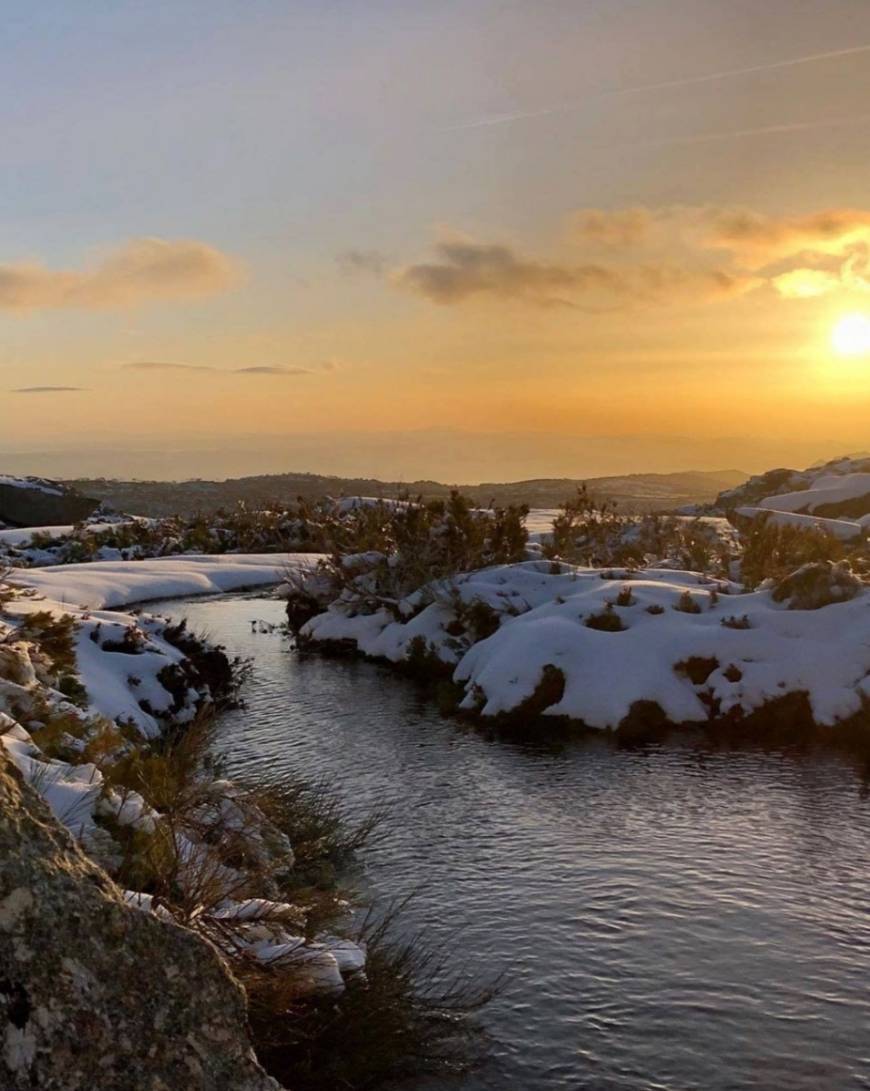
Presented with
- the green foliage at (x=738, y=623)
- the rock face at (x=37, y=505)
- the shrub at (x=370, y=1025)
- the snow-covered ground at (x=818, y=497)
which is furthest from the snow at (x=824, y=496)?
the shrub at (x=370, y=1025)

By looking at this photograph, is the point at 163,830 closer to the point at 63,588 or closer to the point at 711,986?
the point at 711,986

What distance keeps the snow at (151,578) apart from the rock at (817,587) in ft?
50.3

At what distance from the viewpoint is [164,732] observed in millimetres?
18344

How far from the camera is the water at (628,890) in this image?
7.94 m

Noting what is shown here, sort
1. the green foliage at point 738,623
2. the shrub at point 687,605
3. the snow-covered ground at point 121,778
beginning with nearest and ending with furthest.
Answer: the snow-covered ground at point 121,778 → the green foliage at point 738,623 → the shrub at point 687,605

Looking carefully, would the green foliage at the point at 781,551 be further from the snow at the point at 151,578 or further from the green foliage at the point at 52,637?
the green foliage at the point at 52,637

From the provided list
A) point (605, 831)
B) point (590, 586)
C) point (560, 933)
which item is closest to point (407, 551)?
point (590, 586)

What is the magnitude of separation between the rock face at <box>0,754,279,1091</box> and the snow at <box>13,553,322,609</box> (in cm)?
2808

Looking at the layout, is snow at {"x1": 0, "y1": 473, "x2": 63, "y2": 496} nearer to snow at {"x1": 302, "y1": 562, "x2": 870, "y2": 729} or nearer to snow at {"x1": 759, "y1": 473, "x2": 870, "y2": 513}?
snow at {"x1": 759, "y1": 473, "x2": 870, "y2": 513}

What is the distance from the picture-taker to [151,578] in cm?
3984

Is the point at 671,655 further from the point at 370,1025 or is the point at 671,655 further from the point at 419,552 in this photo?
the point at 370,1025

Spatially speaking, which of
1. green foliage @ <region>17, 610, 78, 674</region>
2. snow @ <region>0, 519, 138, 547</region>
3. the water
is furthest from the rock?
snow @ <region>0, 519, 138, 547</region>

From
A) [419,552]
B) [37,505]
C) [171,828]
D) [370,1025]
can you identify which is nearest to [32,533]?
[37,505]

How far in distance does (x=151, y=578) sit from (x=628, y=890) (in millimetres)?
31647
